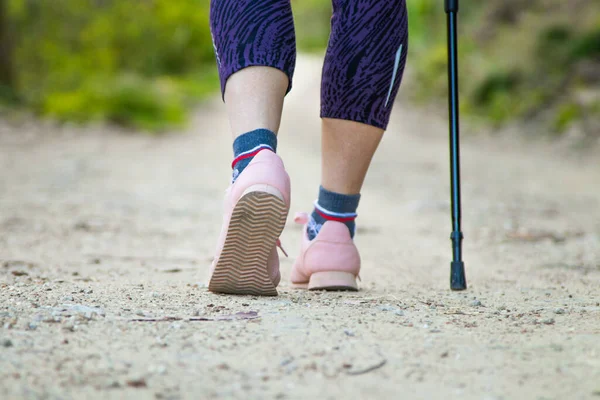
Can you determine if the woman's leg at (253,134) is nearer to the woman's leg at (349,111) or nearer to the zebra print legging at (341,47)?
the zebra print legging at (341,47)

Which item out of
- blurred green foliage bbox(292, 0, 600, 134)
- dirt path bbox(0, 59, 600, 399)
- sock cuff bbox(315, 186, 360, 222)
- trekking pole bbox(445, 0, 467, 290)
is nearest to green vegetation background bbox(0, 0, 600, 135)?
blurred green foliage bbox(292, 0, 600, 134)

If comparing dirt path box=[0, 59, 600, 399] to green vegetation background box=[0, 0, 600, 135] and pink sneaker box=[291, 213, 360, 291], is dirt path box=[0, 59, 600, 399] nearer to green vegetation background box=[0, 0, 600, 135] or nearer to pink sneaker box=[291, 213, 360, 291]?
pink sneaker box=[291, 213, 360, 291]

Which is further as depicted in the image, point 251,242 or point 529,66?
point 529,66

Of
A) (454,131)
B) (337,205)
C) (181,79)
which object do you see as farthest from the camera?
(181,79)

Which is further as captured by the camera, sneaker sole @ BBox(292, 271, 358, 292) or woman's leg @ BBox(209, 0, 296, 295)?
sneaker sole @ BBox(292, 271, 358, 292)

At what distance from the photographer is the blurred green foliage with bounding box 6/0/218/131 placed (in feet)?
27.2

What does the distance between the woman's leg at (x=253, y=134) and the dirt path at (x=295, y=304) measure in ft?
0.27

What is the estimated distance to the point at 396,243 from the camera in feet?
9.88

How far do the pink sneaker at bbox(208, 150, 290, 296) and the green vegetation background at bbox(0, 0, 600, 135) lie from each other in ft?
20.2

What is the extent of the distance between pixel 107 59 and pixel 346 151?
441 inches

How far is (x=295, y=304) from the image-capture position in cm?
145

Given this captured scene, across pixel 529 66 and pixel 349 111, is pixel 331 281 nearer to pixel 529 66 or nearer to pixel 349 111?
pixel 349 111

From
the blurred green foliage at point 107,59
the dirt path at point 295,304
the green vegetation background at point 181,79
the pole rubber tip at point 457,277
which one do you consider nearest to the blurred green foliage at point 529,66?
the green vegetation background at point 181,79

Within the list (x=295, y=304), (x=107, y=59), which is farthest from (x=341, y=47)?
(x=107, y=59)
